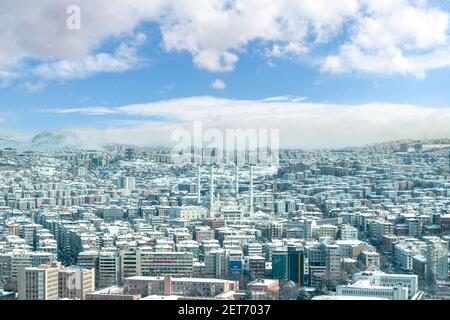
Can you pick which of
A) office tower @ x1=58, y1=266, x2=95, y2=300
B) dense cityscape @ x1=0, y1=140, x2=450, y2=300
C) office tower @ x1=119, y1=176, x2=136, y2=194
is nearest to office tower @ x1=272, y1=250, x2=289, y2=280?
dense cityscape @ x1=0, y1=140, x2=450, y2=300

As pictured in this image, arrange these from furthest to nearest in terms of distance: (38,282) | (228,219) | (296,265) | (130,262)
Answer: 1. (228,219)
2. (130,262)
3. (296,265)
4. (38,282)

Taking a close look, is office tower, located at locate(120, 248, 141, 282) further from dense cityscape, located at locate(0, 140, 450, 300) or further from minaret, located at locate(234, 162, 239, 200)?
minaret, located at locate(234, 162, 239, 200)

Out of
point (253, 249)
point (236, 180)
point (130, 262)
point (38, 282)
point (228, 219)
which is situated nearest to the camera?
point (38, 282)

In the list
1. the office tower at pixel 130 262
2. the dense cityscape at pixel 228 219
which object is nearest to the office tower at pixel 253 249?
the dense cityscape at pixel 228 219

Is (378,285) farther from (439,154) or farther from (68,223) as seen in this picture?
(68,223)

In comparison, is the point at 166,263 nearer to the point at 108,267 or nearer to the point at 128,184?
the point at 108,267

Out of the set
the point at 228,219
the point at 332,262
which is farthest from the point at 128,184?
the point at 332,262
